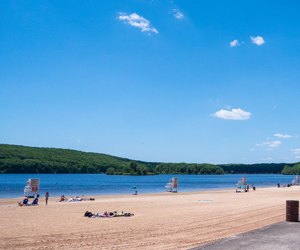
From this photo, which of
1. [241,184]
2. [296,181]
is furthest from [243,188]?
[296,181]

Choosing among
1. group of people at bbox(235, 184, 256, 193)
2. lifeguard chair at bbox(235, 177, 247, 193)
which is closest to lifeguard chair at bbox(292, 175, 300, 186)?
group of people at bbox(235, 184, 256, 193)

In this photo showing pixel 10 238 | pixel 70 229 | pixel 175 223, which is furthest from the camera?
pixel 175 223

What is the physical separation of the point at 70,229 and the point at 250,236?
789cm

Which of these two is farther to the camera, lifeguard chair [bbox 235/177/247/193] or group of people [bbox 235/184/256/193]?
lifeguard chair [bbox 235/177/247/193]

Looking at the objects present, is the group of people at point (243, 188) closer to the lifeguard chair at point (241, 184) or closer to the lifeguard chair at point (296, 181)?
the lifeguard chair at point (241, 184)

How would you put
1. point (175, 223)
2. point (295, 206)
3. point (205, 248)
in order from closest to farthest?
1. point (205, 248)
2. point (295, 206)
3. point (175, 223)

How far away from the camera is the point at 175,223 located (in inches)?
755

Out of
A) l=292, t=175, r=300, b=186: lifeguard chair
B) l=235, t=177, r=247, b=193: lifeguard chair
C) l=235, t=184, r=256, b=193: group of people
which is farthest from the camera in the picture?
l=292, t=175, r=300, b=186: lifeguard chair

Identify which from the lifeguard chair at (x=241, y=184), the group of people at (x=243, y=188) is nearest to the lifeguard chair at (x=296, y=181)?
the group of people at (x=243, y=188)

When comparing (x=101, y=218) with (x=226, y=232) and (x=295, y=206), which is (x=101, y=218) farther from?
(x=295, y=206)

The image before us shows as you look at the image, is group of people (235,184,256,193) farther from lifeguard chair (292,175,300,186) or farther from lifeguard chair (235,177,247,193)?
lifeguard chair (292,175,300,186)

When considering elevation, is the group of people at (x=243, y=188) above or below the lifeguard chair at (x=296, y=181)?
below

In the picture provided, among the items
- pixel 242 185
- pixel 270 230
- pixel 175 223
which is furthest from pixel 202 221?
pixel 242 185

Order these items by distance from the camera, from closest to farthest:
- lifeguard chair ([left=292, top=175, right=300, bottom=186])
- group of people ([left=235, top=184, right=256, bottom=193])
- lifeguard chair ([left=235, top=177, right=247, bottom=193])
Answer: group of people ([left=235, top=184, right=256, bottom=193])
lifeguard chair ([left=235, top=177, right=247, bottom=193])
lifeguard chair ([left=292, top=175, right=300, bottom=186])
